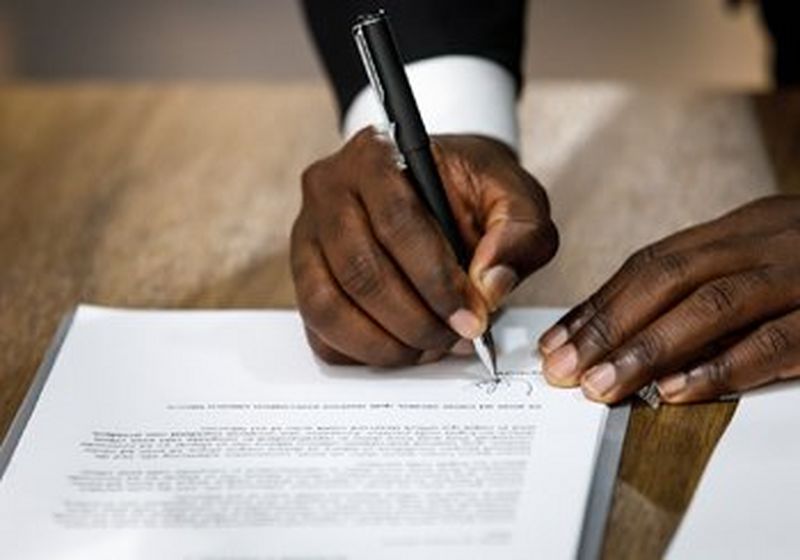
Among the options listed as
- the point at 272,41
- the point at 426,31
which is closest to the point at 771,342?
the point at 426,31

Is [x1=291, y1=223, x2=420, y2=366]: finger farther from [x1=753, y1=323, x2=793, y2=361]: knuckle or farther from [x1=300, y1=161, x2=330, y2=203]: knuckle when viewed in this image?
[x1=753, y1=323, x2=793, y2=361]: knuckle

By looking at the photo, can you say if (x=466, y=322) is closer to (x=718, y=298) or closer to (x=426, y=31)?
(x=718, y=298)

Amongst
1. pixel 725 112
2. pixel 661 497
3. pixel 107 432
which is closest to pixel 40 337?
pixel 107 432

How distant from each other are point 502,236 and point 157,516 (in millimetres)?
241

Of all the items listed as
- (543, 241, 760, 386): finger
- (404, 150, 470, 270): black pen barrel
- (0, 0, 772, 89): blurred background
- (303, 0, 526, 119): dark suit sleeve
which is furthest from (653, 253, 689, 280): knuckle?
(0, 0, 772, 89): blurred background

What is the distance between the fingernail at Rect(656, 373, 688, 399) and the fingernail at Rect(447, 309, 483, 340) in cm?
10

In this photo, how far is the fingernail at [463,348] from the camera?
0.88m

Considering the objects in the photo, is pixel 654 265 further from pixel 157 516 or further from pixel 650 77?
pixel 650 77

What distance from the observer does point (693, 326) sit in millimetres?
843

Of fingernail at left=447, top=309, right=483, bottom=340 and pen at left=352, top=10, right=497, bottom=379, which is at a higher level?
pen at left=352, top=10, right=497, bottom=379

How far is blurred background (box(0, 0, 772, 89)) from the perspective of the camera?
8.48ft

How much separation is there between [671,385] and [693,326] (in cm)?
3

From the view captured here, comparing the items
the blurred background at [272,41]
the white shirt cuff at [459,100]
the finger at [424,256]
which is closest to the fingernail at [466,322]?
the finger at [424,256]

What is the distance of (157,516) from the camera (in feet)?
2.52
